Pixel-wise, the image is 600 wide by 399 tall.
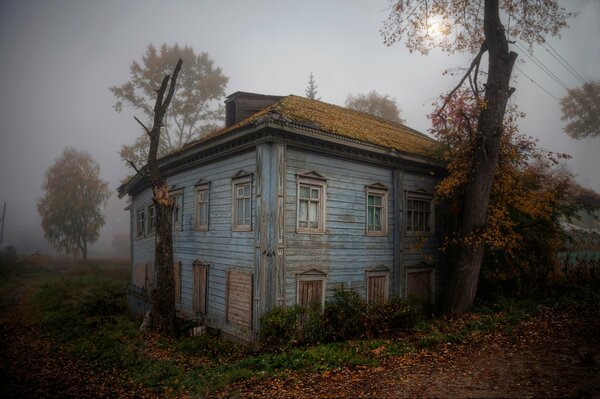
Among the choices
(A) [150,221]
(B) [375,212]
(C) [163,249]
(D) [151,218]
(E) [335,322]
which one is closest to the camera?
(E) [335,322]

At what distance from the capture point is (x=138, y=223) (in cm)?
2095

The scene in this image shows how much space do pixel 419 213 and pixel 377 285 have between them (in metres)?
3.83

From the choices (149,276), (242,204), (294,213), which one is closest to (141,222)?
(149,276)

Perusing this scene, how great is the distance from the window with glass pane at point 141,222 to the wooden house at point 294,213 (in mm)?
5357

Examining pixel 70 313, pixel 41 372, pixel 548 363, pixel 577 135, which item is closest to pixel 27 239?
pixel 70 313

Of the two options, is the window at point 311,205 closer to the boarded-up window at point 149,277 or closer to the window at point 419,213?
the window at point 419,213

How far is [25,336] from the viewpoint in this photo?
1263 cm

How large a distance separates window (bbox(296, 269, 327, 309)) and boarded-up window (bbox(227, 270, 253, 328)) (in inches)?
60.2

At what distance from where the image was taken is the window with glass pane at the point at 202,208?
1355cm

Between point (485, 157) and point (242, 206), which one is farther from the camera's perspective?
point (485, 157)

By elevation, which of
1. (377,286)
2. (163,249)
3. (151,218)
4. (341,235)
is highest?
(151,218)

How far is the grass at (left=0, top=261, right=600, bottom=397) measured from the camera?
788 cm

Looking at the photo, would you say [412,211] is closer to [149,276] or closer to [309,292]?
[309,292]

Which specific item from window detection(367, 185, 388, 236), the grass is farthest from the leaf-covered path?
window detection(367, 185, 388, 236)
